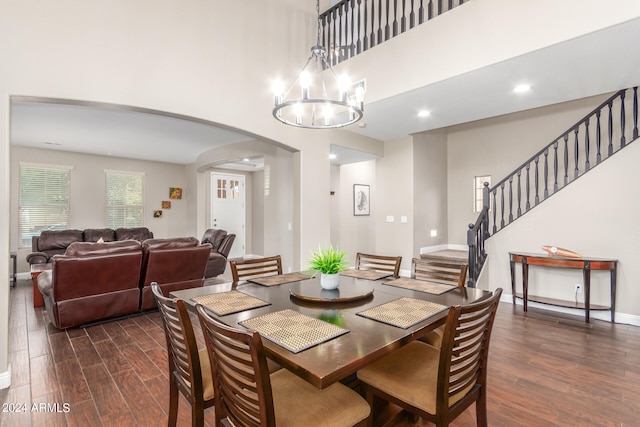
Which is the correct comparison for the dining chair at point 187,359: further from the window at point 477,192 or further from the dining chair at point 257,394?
the window at point 477,192

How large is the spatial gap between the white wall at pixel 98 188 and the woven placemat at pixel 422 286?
7208mm

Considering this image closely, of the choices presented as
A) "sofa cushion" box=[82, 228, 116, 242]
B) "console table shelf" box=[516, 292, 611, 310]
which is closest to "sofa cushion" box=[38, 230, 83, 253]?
"sofa cushion" box=[82, 228, 116, 242]

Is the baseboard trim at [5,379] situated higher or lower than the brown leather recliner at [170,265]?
lower

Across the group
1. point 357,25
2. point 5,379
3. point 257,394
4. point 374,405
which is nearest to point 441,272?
point 374,405

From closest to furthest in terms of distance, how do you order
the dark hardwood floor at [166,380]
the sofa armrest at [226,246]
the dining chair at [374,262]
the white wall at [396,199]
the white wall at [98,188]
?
1. the dark hardwood floor at [166,380]
2. the dining chair at [374,262]
3. the white wall at [396,199]
4. the sofa armrest at [226,246]
5. the white wall at [98,188]

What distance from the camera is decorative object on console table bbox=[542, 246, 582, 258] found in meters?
3.91

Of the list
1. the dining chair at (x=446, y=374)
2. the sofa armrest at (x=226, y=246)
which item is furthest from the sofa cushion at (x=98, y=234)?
the dining chair at (x=446, y=374)

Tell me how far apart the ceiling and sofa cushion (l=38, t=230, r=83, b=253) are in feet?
6.03

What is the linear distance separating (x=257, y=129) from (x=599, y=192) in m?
4.37

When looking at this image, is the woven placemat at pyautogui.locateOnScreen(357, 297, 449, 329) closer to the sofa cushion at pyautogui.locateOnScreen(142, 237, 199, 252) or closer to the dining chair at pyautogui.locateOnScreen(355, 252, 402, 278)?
the dining chair at pyautogui.locateOnScreen(355, 252, 402, 278)

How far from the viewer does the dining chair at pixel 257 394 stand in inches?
44.8

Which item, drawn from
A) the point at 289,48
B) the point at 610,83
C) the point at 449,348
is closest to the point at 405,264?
the point at 610,83

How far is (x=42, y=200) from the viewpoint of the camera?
6.87 m

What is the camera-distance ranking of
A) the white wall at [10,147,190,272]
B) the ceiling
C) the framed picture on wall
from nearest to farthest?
the ceiling
the white wall at [10,147,190,272]
the framed picture on wall
